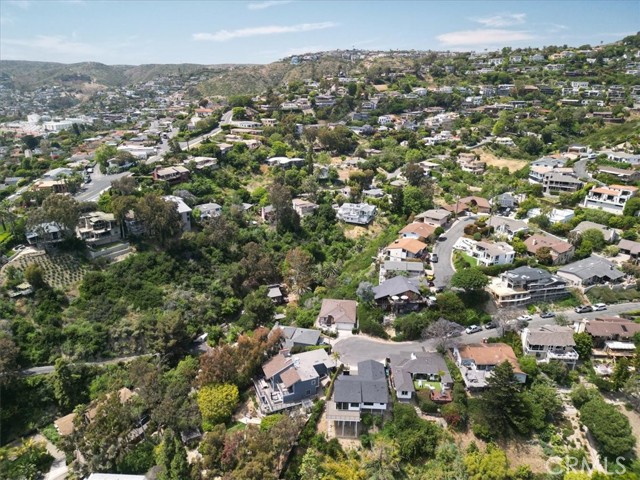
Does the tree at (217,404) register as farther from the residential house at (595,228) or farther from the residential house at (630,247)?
the residential house at (630,247)

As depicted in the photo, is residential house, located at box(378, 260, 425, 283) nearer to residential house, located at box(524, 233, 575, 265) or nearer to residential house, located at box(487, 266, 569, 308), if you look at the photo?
residential house, located at box(487, 266, 569, 308)

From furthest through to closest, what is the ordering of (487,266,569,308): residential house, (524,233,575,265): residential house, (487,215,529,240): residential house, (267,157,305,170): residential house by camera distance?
(267,157,305,170): residential house < (487,215,529,240): residential house < (524,233,575,265): residential house < (487,266,569,308): residential house

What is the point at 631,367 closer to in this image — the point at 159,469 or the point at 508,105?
the point at 159,469

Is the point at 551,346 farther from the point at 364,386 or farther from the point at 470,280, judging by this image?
the point at 364,386

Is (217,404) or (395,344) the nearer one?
(217,404)

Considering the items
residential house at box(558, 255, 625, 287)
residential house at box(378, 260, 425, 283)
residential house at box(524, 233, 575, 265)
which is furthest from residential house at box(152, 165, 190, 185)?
residential house at box(558, 255, 625, 287)

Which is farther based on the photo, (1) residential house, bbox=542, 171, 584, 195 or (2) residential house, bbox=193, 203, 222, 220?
(1) residential house, bbox=542, 171, 584, 195

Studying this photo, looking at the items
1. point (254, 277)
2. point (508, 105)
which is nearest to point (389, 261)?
point (254, 277)

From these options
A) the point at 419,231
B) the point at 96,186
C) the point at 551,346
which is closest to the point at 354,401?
the point at 551,346
